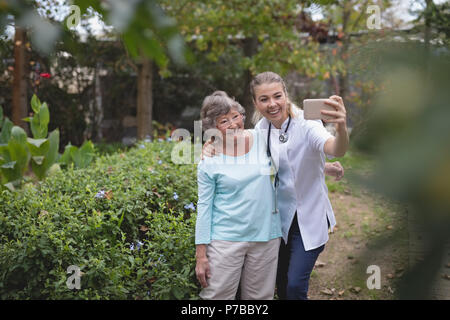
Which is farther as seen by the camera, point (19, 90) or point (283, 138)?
point (19, 90)

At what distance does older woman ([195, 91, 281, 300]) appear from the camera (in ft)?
7.14

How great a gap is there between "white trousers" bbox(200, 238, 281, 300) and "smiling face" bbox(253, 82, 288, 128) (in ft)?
2.11

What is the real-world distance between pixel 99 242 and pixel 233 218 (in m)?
0.90

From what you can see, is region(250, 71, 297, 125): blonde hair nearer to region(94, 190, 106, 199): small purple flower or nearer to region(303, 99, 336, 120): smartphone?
region(303, 99, 336, 120): smartphone

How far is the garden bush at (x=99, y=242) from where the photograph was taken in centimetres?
238

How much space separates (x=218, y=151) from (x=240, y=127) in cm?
18

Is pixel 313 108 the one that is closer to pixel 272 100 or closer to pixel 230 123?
pixel 272 100

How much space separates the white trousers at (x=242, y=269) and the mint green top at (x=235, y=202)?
0.04 meters

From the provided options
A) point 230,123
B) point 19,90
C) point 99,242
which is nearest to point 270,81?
point 230,123

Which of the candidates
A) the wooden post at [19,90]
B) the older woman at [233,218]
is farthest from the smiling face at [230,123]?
the wooden post at [19,90]

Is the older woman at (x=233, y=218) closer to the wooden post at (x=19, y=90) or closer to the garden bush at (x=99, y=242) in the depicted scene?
the garden bush at (x=99, y=242)

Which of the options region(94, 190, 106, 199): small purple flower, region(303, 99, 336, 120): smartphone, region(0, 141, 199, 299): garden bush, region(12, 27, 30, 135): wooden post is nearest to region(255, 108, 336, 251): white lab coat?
region(303, 99, 336, 120): smartphone

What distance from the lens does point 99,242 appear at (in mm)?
2584
